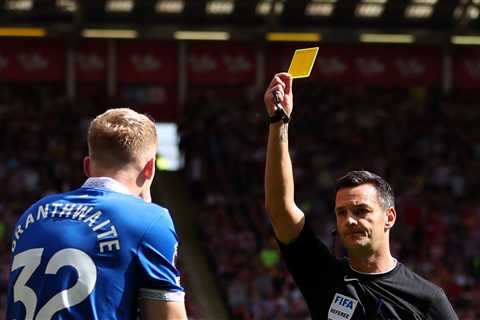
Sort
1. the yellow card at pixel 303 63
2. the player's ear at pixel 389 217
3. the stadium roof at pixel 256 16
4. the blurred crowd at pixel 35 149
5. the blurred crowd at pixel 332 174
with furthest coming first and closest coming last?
the stadium roof at pixel 256 16 < the blurred crowd at pixel 35 149 < the blurred crowd at pixel 332 174 < the player's ear at pixel 389 217 < the yellow card at pixel 303 63

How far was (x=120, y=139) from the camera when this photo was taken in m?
3.51

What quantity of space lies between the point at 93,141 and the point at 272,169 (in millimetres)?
1126

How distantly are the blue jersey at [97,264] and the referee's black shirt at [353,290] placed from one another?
1128 millimetres

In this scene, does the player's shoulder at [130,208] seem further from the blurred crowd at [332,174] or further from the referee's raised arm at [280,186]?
the blurred crowd at [332,174]

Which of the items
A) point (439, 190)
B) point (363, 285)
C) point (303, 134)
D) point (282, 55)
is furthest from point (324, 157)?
point (363, 285)

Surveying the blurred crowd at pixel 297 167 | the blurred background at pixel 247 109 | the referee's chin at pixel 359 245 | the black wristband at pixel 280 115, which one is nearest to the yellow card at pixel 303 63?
the black wristband at pixel 280 115

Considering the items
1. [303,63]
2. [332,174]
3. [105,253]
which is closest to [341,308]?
[303,63]

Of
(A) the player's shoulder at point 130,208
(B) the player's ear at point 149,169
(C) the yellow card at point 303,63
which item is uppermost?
(C) the yellow card at point 303,63

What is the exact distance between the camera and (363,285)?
14.8 ft

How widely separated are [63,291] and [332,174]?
754 inches

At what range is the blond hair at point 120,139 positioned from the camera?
138 inches

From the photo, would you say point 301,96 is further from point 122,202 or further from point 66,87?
point 122,202

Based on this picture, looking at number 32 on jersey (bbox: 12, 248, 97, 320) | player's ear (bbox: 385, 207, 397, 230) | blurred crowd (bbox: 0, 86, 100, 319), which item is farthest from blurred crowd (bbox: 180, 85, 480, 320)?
number 32 on jersey (bbox: 12, 248, 97, 320)

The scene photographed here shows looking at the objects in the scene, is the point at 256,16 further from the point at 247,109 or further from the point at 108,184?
the point at 108,184
